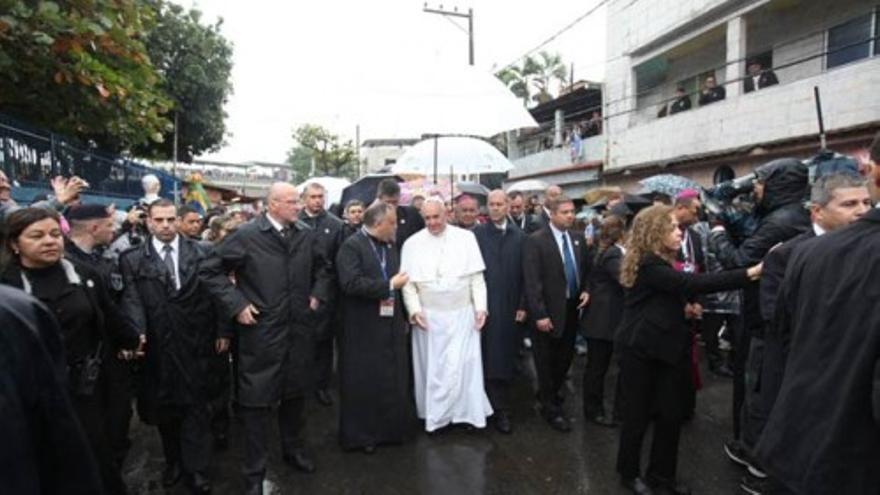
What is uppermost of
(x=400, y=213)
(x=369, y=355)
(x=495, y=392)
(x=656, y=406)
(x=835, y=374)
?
(x=400, y=213)

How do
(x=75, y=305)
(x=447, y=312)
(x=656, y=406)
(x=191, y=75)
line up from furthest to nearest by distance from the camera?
(x=191, y=75), (x=447, y=312), (x=656, y=406), (x=75, y=305)

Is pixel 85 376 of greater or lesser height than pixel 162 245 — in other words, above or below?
below

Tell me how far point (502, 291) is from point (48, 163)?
6353 millimetres

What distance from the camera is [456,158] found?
287 inches

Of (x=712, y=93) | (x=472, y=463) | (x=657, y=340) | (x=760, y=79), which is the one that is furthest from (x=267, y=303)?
(x=712, y=93)

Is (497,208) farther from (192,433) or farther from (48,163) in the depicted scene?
(48,163)

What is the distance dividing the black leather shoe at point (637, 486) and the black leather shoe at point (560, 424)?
1106 mm

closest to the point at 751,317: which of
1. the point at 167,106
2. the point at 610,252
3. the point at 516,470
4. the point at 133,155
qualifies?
the point at 610,252

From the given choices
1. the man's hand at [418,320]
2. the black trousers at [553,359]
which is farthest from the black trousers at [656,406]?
the man's hand at [418,320]

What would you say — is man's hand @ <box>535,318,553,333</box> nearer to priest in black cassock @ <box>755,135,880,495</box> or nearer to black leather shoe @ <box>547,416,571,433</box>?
black leather shoe @ <box>547,416,571,433</box>

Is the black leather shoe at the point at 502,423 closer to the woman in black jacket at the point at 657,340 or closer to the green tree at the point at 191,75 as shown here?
the woman in black jacket at the point at 657,340

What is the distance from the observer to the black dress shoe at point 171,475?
4188mm

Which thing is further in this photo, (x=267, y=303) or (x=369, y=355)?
(x=369, y=355)

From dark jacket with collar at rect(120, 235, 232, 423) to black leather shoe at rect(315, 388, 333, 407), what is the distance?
1.98 metres
